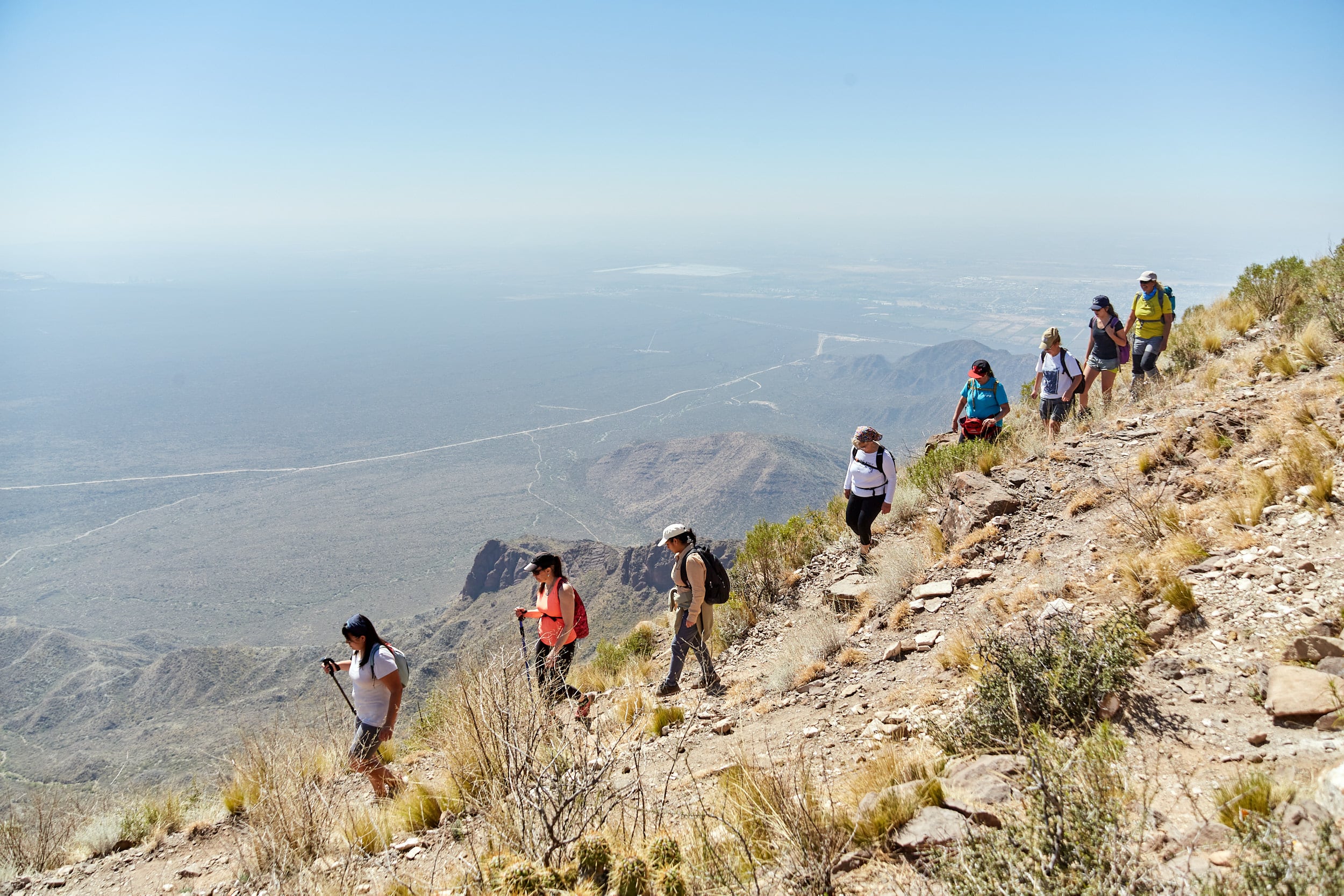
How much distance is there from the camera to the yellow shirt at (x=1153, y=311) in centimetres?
873

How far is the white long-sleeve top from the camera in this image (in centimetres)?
671

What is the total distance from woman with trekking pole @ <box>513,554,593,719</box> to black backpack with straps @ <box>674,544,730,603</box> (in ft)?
2.83

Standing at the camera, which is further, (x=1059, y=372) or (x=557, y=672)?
(x=1059, y=372)

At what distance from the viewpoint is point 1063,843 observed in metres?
2.16

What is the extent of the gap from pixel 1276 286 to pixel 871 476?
9218mm

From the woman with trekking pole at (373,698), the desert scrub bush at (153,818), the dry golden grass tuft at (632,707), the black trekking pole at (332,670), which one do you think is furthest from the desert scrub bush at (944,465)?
the desert scrub bush at (153,818)

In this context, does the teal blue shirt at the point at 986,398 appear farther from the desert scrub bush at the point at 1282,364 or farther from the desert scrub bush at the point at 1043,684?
the desert scrub bush at the point at 1043,684

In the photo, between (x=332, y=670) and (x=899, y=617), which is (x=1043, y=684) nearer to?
(x=899, y=617)

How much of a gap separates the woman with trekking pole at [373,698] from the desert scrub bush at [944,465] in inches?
241

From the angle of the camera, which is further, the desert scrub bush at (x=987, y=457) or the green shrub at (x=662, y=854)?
the desert scrub bush at (x=987, y=457)

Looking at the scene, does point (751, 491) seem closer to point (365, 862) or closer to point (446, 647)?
point (446, 647)

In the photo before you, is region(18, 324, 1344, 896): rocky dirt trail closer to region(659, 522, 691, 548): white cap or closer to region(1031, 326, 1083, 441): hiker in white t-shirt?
region(1031, 326, 1083, 441): hiker in white t-shirt

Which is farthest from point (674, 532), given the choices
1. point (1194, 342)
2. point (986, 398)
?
point (1194, 342)

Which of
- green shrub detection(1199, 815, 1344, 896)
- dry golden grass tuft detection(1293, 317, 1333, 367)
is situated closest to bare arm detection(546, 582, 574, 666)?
green shrub detection(1199, 815, 1344, 896)
